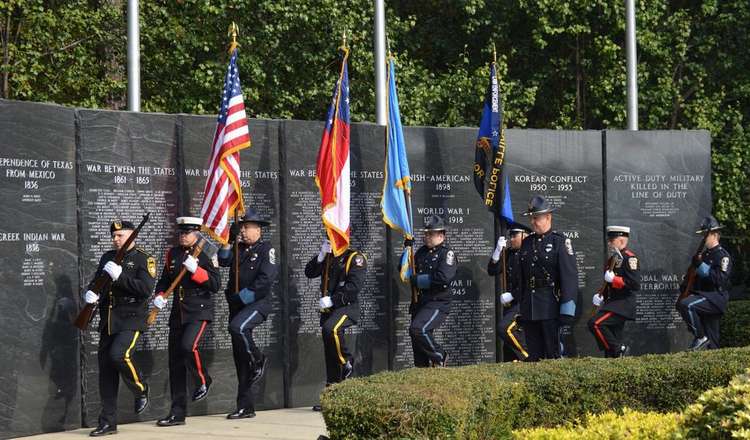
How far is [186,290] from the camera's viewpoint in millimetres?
11641

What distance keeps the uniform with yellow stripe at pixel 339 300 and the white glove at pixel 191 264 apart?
5.08 feet

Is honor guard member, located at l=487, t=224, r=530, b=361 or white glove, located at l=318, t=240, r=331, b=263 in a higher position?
white glove, located at l=318, t=240, r=331, b=263

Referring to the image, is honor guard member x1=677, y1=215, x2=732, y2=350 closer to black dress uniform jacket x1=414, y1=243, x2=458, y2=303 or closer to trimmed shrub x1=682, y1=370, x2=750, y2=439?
black dress uniform jacket x1=414, y1=243, x2=458, y2=303

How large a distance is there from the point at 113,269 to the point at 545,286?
15.8ft

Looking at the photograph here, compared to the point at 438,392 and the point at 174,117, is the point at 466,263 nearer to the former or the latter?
the point at 174,117

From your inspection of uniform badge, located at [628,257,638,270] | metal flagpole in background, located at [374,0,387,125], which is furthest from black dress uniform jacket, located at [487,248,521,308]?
metal flagpole in background, located at [374,0,387,125]

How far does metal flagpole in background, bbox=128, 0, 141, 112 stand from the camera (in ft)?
45.7

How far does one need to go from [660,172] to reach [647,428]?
343 inches

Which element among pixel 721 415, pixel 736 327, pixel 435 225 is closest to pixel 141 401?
pixel 435 225

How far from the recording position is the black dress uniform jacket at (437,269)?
13.0 m

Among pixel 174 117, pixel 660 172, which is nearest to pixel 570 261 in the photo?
pixel 660 172

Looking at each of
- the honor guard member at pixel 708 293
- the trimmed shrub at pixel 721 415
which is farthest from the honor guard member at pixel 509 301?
the trimmed shrub at pixel 721 415

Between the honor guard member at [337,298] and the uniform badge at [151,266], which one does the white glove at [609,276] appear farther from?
the uniform badge at [151,266]

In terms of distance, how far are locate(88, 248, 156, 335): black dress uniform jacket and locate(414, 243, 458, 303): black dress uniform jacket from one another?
3464 millimetres
